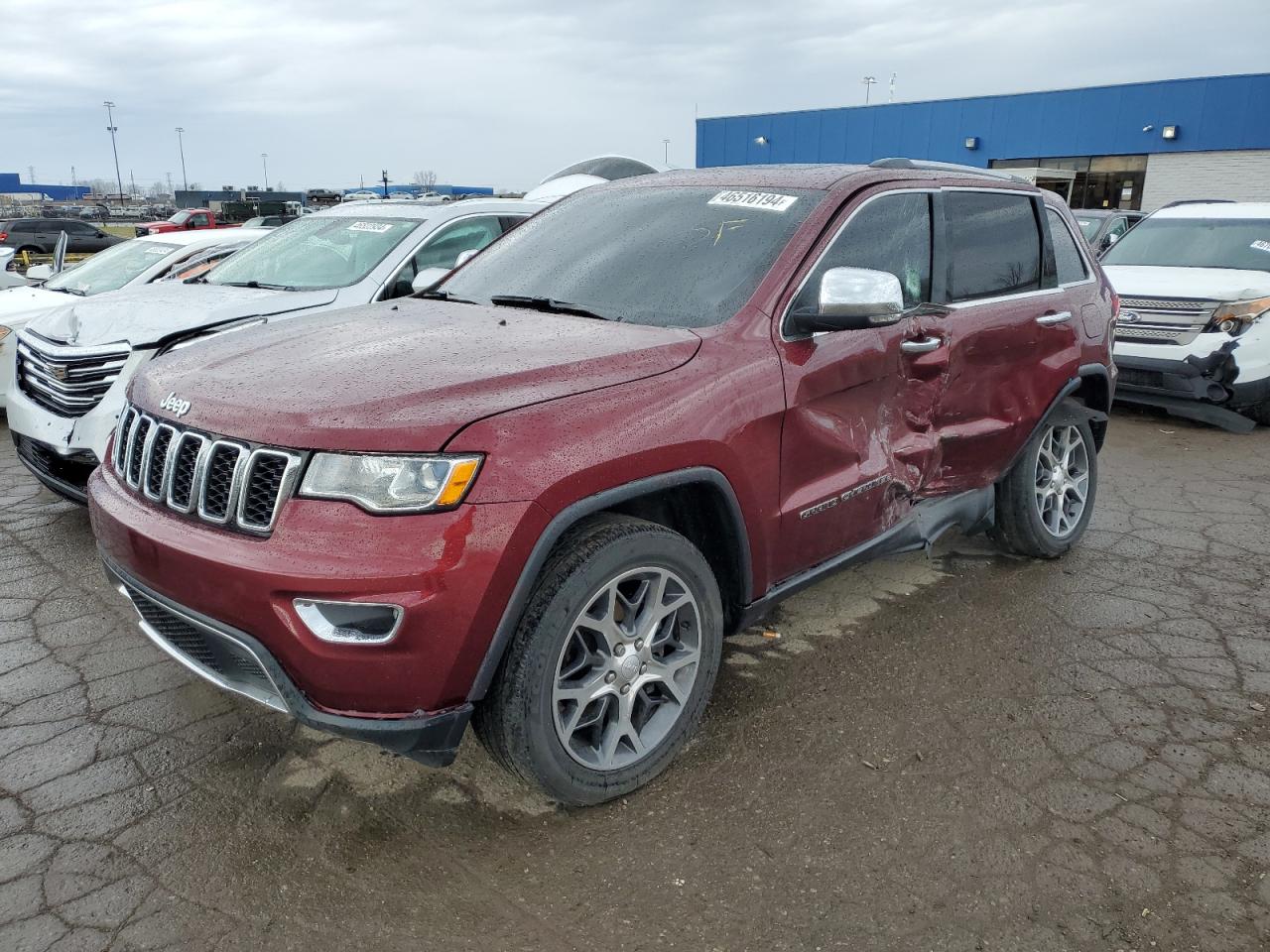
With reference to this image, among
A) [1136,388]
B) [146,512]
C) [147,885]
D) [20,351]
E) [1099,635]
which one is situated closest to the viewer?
[147,885]

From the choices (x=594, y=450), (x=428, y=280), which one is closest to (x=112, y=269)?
(x=428, y=280)

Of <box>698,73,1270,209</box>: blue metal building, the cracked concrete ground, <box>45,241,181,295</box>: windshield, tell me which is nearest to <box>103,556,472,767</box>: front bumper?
the cracked concrete ground

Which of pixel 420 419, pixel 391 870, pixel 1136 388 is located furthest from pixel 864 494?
pixel 1136 388

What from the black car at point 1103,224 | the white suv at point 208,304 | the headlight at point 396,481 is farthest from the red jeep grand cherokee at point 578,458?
the black car at point 1103,224

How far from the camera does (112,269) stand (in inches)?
302

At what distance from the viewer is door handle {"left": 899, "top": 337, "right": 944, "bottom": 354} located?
11.6 ft

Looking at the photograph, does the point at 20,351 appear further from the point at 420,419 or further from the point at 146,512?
the point at 420,419

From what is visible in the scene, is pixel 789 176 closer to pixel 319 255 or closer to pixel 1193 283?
pixel 319 255

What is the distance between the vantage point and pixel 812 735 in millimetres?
3203

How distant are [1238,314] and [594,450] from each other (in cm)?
708

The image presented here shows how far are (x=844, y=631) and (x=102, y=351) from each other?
395 centimetres

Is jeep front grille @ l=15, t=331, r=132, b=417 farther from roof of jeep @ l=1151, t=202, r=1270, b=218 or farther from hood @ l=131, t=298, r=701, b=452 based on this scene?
roof of jeep @ l=1151, t=202, r=1270, b=218

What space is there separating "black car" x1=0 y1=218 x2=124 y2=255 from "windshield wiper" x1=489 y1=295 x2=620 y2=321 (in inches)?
1065

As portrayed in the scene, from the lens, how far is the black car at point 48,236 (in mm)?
25641
